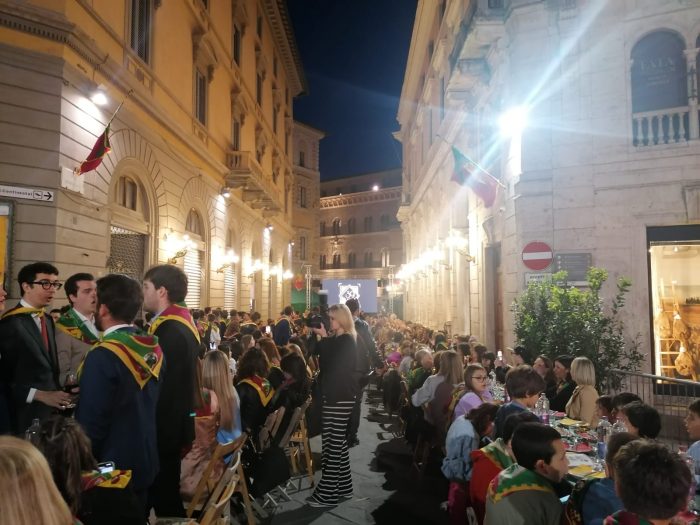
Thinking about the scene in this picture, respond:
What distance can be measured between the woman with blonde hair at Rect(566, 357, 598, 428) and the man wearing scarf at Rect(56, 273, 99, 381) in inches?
198

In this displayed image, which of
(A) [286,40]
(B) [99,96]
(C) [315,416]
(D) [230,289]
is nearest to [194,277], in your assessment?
(D) [230,289]

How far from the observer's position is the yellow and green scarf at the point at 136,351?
8.59 ft

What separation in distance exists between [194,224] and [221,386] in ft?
41.7

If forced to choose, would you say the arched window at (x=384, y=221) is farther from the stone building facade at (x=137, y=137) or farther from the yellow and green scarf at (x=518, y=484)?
the yellow and green scarf at (x=518, y=484)

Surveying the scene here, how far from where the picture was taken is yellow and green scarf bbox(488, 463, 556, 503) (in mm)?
2654

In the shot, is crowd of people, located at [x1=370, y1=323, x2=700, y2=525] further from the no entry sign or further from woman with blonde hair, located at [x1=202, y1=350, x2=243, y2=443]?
the no entry sign

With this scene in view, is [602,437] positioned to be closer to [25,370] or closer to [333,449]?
[333,449]

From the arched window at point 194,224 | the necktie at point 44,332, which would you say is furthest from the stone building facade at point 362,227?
the necktie at point 44,332

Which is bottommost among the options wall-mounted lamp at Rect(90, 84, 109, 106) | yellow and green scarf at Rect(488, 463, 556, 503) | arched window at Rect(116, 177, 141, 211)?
yellow and green scarf at Rect(488, 463, 556, 503)

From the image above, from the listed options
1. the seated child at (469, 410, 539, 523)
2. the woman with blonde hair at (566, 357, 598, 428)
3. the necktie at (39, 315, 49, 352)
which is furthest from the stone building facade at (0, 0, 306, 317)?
the woman with blonde hair at (566, 357, 598, 428)

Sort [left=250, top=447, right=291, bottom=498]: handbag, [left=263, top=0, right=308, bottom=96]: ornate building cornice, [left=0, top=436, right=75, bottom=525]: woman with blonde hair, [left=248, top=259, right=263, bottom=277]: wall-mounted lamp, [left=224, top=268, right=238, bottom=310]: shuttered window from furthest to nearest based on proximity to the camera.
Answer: [left=263, top=0, right=308, bottom=96]: ornate building cornice
[left=248, top=259, right=263, bottom=277]: wall-mounted lamp
[left=224, top=268, right=238, bottom=310]: shuttered window
[left=250, top=447, right=291, bottom=498]: handbag
[left=0, top=436, right=75, bottom=525]: woman with blonde hair

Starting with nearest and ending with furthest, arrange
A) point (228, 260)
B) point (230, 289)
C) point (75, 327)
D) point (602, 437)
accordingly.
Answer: point (602, 437) → point (75, 327) → point (228, 260) → point (230, 289)

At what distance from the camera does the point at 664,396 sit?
8.32 m

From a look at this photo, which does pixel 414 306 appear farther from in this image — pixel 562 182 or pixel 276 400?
pixel 276 400
